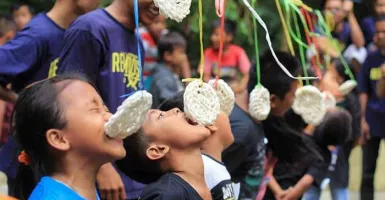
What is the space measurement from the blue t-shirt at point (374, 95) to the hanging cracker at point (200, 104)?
411 centimetres

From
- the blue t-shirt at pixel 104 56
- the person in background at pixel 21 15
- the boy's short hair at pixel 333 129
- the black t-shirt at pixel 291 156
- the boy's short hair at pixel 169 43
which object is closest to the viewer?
the blue t-shirt at pixel 104 56

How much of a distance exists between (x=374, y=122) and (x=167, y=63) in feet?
5.65

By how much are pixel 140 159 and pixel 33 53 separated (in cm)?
91

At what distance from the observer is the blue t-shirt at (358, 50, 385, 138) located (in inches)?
258

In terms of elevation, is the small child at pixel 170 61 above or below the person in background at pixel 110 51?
below

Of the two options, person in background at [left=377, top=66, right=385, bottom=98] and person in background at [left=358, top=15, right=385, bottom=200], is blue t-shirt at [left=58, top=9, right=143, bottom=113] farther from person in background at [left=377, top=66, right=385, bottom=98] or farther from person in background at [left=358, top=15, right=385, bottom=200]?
person in background at [left=358, top=15, right=385, bottom=200]

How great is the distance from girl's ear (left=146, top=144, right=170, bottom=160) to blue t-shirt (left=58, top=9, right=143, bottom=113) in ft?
1.63

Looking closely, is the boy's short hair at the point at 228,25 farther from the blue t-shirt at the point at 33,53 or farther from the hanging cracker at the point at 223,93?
the hanging cracker at the point at 223,93

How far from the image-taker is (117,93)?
3.15 metres

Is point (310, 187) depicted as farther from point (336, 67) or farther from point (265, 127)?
point (336, 67)

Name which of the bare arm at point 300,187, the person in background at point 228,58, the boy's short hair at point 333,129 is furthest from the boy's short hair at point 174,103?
the person in background at point 228,58

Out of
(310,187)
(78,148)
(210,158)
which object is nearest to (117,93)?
(210,158)

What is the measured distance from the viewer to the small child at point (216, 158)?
117 inches

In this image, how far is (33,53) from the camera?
3.42m
